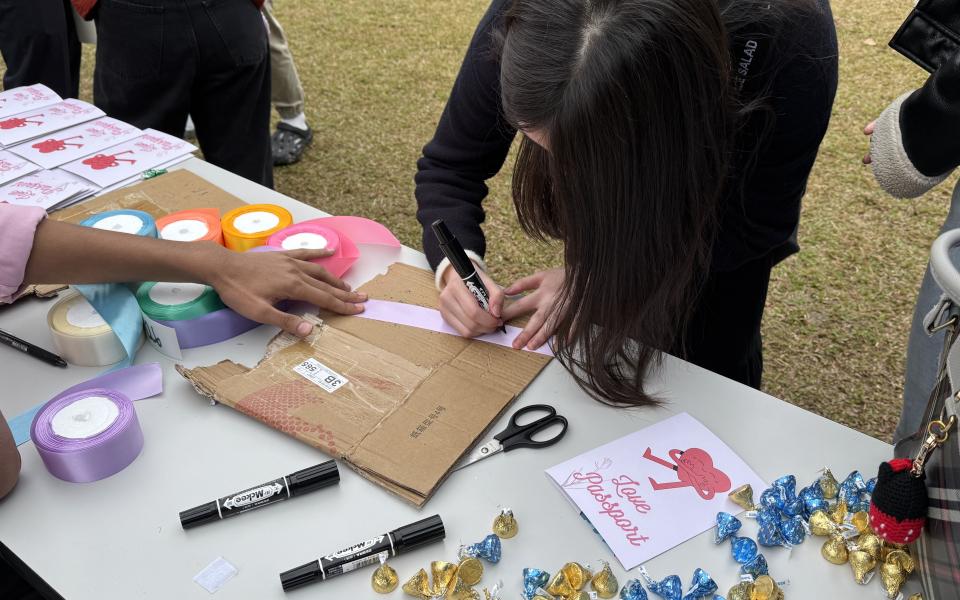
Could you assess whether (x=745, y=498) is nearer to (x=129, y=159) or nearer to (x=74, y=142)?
(x=129, y=159)

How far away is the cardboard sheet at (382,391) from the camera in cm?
88

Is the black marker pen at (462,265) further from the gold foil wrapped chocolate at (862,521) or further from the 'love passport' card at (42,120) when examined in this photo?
the 'love passport' card at (42,120)

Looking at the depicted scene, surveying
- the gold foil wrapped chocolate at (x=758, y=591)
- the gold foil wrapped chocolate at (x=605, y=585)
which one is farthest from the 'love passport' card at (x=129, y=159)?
the gold foil wrapped chocolate at (x=758, y=591)

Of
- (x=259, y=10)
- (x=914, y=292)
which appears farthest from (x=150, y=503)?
(x=914, y=292)

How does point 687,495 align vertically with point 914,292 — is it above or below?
above

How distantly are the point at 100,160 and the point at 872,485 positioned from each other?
1.43m

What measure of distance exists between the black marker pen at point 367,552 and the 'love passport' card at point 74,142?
3.49 ft

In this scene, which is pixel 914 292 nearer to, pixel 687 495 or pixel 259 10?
pixel 687 495

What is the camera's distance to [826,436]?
0.93m

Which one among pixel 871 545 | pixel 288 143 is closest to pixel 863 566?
pixel 871 545

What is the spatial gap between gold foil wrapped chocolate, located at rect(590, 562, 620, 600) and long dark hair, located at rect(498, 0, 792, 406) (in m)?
0.27

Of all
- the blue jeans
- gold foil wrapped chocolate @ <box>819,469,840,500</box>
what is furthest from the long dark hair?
the blue jeans

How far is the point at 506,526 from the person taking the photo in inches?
31.9

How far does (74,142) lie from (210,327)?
722mm
